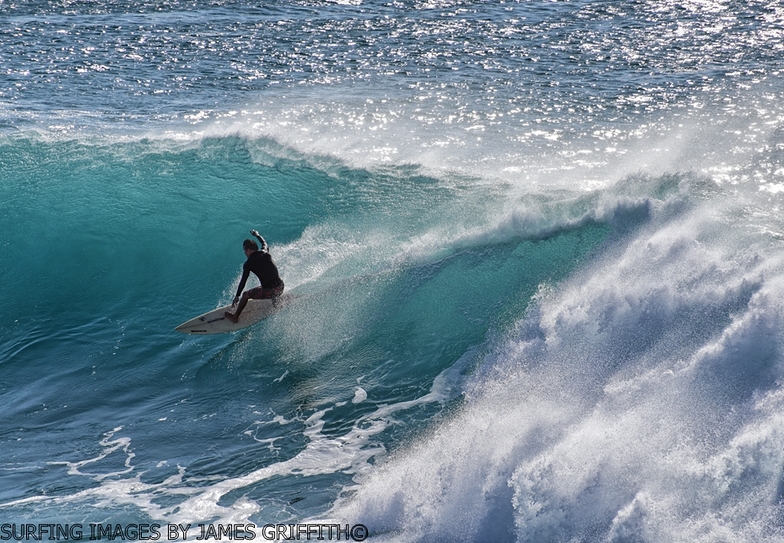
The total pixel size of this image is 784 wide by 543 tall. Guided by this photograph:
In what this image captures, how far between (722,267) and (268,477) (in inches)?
264

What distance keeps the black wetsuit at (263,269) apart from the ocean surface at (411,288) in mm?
711

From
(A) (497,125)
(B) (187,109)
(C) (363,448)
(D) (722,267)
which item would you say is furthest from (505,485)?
(B) (187,109)

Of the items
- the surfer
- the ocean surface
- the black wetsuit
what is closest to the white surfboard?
the surfer

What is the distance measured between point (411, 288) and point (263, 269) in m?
2.50

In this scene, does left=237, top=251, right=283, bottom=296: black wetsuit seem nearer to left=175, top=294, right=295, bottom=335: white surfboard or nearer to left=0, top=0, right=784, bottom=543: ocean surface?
left=175, top=294, right=295, bottom=335: white surfboard

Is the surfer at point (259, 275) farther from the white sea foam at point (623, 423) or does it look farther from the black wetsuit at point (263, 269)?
the white sea foam at point (623, 423)

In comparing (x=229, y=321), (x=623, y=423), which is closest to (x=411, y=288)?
(x=229, y=321)

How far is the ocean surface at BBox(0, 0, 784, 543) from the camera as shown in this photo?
879 cm

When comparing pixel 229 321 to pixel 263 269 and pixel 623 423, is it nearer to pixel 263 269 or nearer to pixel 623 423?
pixel 263 269

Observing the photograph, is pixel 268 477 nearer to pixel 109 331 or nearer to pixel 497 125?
pixel 109 331

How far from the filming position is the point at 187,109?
21.6 meters

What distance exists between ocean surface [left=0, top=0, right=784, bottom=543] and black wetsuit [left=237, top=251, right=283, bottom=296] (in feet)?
2.33

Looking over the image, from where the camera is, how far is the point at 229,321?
1306 cm

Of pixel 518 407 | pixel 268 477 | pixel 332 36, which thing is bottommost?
pixel 268 477
